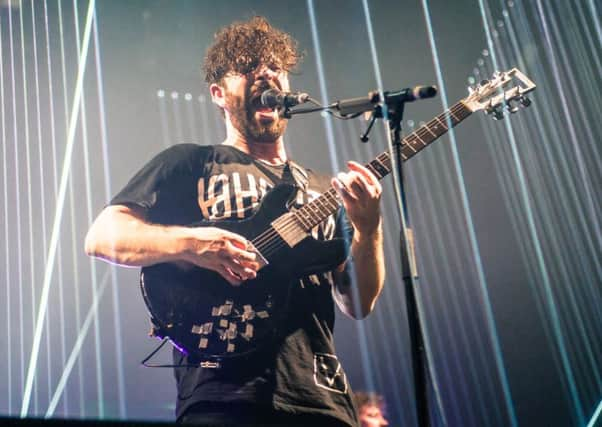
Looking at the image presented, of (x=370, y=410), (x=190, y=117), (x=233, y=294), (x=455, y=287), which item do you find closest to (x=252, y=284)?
(x=233, y=294)

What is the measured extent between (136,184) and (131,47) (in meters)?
0.90

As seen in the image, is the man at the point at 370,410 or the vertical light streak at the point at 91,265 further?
the man at the point at 370,410

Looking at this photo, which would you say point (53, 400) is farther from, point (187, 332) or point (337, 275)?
point (337, 275)

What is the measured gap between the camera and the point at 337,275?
201 centimetres

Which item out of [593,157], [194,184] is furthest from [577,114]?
[194,184]

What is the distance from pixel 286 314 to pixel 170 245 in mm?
432

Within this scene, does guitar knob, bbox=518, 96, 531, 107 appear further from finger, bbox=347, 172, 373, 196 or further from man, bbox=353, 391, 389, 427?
man, bbox=353, 391, 389, 427

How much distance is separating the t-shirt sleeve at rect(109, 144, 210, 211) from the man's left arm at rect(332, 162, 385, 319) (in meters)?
0.50

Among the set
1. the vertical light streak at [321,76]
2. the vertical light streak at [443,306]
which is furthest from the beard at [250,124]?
the vertical light streak at [443,306]

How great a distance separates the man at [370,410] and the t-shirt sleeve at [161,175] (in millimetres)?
1579

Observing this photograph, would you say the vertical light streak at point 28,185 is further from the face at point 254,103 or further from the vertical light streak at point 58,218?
the face at point 254,103

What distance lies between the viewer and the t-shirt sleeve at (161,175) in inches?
75.9

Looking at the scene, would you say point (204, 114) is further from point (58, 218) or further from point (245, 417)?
point (245, 417)

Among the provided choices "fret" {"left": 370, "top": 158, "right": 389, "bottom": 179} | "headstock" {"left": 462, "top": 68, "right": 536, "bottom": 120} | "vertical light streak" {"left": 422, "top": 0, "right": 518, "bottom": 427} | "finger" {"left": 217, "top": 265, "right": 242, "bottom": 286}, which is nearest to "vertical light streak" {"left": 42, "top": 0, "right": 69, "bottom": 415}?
"finger" {"left": 217, "top": 265, "right": 242, "bottom": 286}
